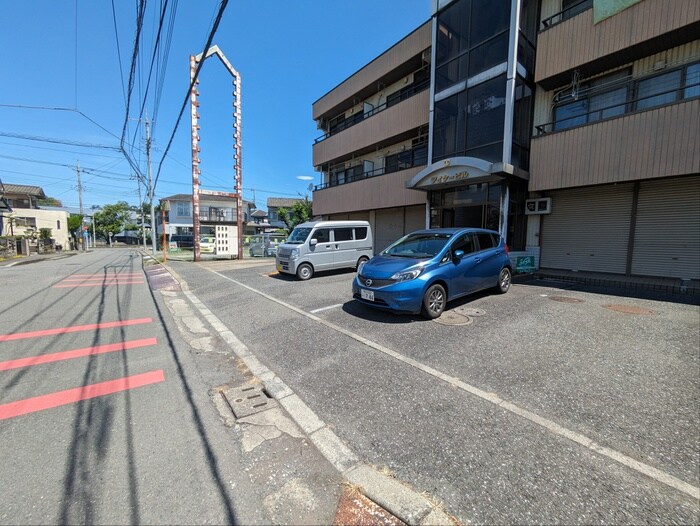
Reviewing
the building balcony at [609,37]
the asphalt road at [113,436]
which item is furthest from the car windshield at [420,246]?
the building balcony at [609,37]

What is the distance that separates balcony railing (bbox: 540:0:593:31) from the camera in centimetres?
909

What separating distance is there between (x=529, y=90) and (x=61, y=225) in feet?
160

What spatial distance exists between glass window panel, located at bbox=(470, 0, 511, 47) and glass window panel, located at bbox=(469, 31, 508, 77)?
23cm

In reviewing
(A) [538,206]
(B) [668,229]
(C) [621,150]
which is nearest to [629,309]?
(B) [668,229]

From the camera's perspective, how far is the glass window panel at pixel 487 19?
9.38m

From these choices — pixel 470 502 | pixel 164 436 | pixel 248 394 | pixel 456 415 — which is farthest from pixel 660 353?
pixel 164 436

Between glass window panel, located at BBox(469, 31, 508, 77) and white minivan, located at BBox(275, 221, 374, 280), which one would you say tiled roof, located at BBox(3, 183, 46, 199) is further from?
glass window panel, located at BBox(469, 31, 508, 77)

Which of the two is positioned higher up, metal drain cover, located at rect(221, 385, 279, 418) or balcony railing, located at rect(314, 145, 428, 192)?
balcony railing, located at rect(314, 145, 428, 192)

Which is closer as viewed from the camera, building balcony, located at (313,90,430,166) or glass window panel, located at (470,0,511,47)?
glass window panel, located at (470,0,511,47)

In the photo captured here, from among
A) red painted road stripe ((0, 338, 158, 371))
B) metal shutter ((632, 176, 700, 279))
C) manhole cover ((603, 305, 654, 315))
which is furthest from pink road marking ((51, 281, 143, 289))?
metal shutter ((632, 176, 700, 279))

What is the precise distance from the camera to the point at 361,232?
11344 millimetres

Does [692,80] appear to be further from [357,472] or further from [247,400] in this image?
[247,400]

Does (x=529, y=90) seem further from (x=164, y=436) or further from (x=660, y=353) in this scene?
(x=164, y=436)

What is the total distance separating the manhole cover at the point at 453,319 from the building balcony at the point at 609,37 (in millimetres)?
9120
